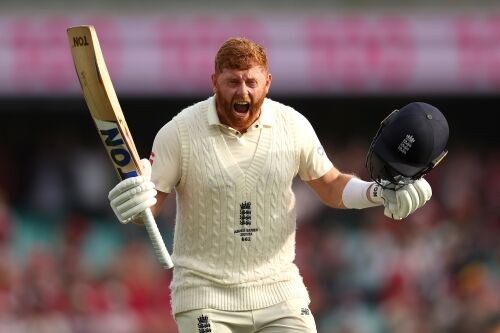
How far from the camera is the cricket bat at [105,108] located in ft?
17.7

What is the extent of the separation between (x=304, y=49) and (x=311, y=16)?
68cm

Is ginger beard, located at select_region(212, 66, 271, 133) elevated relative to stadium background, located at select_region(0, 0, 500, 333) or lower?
elevated

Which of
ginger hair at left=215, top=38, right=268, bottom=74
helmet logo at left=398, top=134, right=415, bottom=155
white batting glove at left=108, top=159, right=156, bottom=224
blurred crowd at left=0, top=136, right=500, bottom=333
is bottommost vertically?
blurred crowd at left=0, top=136, right=500, bottom=333

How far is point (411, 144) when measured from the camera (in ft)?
18.3

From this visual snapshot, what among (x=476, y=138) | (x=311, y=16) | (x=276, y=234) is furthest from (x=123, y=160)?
(x=476, y=138)

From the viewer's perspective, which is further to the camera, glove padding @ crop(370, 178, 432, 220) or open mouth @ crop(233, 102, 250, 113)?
open mouth @ crop(233, 102, 250, 113)

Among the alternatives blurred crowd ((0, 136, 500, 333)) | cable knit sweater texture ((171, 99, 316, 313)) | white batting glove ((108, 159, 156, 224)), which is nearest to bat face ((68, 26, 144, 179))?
white batting glove ((108, 159, 156, 224))

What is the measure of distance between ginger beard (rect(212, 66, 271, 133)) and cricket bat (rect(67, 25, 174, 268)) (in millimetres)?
464

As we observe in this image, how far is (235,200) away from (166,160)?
0.36m

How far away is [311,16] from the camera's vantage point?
42.6ft

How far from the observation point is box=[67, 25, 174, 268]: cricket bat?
539 cm

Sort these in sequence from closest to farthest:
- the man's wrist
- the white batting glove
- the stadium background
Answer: the white batting glove, the man's wrist, the stadium background

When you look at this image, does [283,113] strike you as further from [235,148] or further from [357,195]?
[357,195]

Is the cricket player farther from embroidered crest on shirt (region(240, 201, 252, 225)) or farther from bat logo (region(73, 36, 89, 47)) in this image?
bat logo (region(73, 36, 89, 47))
